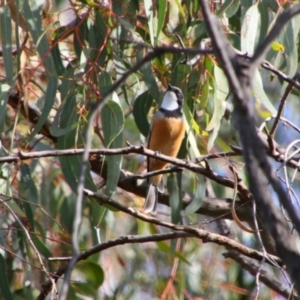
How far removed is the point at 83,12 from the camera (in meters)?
3.38

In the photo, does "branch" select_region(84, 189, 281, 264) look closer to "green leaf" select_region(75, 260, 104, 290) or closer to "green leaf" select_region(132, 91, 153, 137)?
"green leaf" select_region(132, 91, 153, 137)

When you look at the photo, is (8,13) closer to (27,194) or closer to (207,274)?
(27,194)

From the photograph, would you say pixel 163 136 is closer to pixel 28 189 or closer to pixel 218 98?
pixel 28 189

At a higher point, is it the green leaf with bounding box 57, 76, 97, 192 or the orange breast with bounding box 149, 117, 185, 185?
the green leaf with bounding box 57, 76, 97, 192

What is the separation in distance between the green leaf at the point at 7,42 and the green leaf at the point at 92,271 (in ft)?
3.90

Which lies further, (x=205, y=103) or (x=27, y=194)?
(x=27, y=194)

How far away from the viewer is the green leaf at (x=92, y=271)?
3609mm

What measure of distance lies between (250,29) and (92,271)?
1530mm

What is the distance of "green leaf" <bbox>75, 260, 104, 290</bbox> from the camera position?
3.61m

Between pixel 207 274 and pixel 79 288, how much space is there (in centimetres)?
137

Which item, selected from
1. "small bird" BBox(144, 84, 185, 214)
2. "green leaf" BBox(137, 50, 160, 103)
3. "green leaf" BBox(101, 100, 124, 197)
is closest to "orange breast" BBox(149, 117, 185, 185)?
"small bird" BBox(144, 84, 185, 214)

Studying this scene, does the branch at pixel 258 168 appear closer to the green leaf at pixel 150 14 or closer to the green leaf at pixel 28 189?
the green leaf at pixel 150 14

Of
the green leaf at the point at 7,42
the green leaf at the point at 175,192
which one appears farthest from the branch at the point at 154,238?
the green leaf at the point at 175,192

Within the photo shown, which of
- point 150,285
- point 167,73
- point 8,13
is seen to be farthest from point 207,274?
point 8,13
